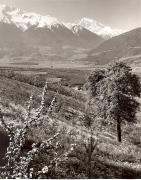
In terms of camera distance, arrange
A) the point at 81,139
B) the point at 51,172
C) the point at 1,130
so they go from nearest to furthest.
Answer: the point at 51,172 → the point at 1,130 → the point at 81,139

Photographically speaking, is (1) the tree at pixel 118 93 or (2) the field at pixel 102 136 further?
(1) the tree at pixel 118 93

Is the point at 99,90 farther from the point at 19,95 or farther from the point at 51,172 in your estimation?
the point at 51,172

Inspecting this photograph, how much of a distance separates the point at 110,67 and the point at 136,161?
12921 millimetres

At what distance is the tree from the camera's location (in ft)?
121

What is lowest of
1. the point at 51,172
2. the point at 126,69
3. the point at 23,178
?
the point at 51,172

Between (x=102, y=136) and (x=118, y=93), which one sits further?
(x=118, y=93)

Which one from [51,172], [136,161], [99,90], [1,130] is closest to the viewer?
[51,172]

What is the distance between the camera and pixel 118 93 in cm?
3688

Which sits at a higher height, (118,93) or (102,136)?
(118,93)

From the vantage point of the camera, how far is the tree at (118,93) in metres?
36.8

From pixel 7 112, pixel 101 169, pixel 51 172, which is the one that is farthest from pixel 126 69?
pixel 51 172

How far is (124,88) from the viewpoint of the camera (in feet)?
122

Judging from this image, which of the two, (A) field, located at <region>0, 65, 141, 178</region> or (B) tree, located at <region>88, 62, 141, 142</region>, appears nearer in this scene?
(A) field, located at <region>0, 65, 141, 178</region>

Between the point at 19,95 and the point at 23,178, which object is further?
the point at 19,95
